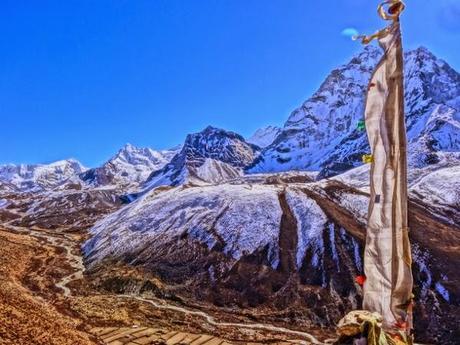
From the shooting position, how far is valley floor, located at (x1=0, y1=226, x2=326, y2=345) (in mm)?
23750

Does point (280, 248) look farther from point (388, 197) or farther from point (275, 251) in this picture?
point (388, 197)

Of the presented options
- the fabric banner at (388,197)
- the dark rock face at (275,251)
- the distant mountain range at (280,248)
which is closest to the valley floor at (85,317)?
the distant mountain range at (280,248)

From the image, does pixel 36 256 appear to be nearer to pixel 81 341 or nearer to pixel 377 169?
pixel 81 341

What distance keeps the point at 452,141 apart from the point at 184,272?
159 metres

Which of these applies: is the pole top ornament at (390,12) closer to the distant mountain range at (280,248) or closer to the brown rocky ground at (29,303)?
the brown rocky ground at (29,303)

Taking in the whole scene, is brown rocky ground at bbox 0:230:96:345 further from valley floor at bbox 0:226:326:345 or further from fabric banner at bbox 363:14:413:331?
fabric banner at bbox 363:14:413:331

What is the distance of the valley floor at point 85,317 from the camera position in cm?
2375

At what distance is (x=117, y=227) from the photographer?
8675cm

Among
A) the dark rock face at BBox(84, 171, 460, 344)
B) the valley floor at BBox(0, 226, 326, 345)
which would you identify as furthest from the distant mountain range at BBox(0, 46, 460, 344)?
the valley floor at BBox(0, 226, 326, 345)

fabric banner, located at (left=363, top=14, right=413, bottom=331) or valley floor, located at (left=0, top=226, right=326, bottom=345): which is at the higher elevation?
fabric banner, located at (left=363, top=14, right=413, bottom=331)

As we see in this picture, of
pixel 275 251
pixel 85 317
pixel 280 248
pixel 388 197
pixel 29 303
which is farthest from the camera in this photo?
pixel 280 248

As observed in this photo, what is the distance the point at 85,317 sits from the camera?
3950cm

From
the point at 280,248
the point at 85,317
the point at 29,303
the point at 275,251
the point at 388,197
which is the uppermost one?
the point at 280,248

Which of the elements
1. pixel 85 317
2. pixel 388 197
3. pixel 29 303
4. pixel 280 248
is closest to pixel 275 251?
pixel 280 248
